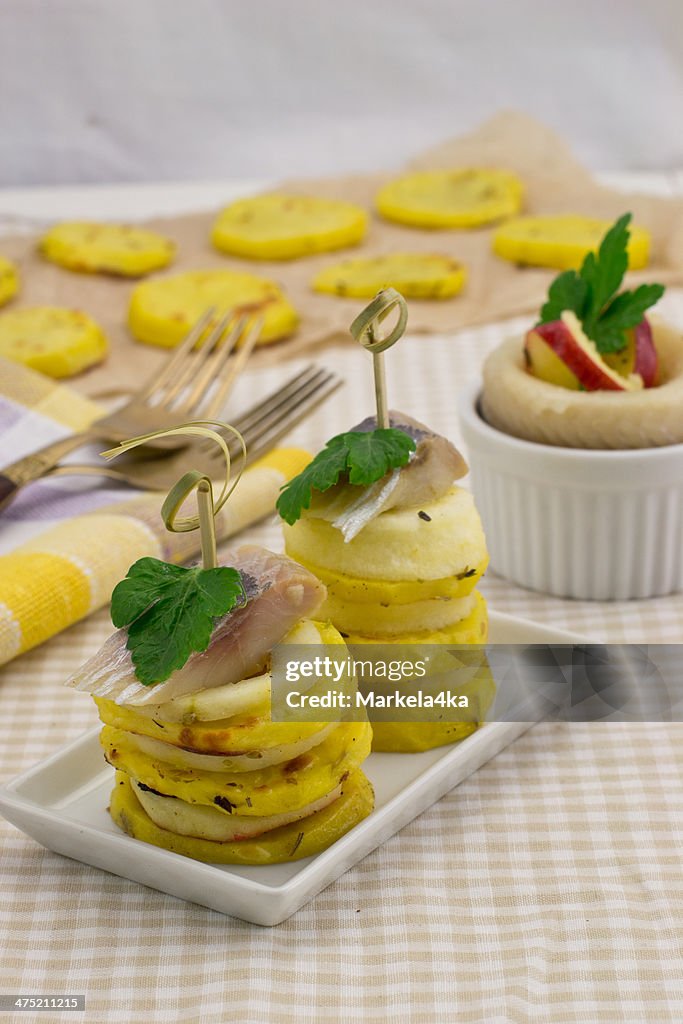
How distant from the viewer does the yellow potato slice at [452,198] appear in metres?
3.69

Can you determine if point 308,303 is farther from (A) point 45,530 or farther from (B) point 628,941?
(B) point 628,941

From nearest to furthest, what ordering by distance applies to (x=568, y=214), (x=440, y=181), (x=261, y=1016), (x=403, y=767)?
1. (x=261, y=1016)
2. (x=403, y=767)
3. (x=568, y=214)
4. (x=440, y=181)

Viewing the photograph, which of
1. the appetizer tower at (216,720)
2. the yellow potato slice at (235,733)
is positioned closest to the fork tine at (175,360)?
the appetizer tower at (216,720)

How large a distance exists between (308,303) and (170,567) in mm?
1996

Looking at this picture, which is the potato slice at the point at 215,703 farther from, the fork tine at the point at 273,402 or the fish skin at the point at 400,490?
the fork tine at the point at 273,402

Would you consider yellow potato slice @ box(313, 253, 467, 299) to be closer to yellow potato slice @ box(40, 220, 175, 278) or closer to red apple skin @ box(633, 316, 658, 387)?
yellow potato slice @ box(40, 220, 175, 278)

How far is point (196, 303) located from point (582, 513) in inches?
57.0

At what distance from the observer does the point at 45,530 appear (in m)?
2.23

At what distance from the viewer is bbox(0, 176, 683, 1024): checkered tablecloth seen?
1239 mm

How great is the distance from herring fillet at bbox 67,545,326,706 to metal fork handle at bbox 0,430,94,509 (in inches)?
35.8

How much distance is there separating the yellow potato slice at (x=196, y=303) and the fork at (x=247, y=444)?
56 cm

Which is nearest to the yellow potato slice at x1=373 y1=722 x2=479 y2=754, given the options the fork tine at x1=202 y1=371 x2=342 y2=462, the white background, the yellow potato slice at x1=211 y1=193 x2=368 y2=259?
the fork tine at x1=202 y1=371 x2=342 y2=462

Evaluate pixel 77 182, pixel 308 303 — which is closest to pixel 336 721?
pixel 308 303

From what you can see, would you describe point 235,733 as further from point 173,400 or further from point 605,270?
point 173,400
